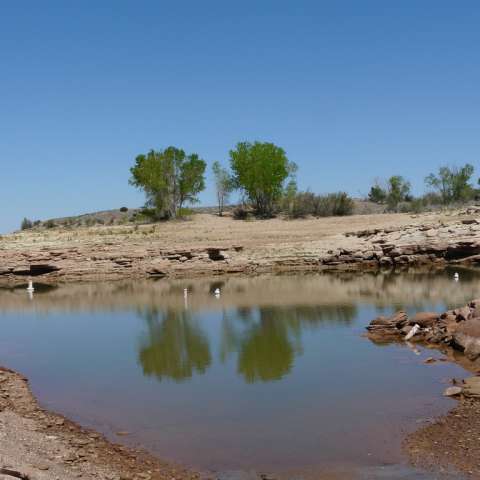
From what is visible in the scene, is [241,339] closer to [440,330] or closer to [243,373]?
[243,373]

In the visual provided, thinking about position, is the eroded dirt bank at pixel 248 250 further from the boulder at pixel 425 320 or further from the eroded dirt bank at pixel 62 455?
the eroded dirt bank at pixel 62 455

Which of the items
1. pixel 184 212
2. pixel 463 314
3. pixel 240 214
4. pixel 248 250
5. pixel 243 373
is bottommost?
pixel 243 373

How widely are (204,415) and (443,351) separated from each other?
765 cm

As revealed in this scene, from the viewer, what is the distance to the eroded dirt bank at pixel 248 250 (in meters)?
42.3

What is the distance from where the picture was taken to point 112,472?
9.32 m

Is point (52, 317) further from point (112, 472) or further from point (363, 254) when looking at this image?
point (363, 254)

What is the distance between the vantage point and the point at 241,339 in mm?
20172

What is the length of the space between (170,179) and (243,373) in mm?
44657

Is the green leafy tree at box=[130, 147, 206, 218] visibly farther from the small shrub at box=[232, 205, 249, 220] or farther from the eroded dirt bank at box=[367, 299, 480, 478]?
the eroded dirt bank at box=[367, 299, 480, 478]

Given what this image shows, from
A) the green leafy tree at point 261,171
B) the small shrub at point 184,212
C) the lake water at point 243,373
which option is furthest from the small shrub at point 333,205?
the lake water at point 243,373

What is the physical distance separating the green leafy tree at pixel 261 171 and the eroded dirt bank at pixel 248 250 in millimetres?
11959

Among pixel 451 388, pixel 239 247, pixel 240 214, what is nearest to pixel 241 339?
pixel 451 388

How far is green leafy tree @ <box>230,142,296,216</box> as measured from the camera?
59719mm

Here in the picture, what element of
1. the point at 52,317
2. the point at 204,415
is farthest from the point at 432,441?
the point at 52,317
